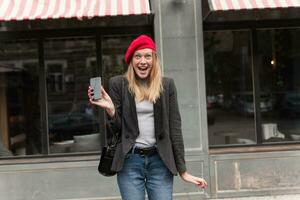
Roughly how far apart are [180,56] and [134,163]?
11.9 feet

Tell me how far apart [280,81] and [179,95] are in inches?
63.4

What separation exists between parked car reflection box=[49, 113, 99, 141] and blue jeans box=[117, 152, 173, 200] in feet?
12.0

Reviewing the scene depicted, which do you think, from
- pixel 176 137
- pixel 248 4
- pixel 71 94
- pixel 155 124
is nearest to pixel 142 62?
pixel 155 124

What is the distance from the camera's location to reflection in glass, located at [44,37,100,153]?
22.7 ft

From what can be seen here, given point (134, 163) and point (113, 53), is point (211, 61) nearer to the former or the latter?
point (113, 53)

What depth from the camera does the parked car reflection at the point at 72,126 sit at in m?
6.93

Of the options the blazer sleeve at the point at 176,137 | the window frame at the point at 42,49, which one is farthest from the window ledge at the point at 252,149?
the blazer sleeve at the point at 176,137

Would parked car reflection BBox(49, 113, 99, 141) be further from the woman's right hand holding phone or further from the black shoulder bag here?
the woman's right hand holding phone

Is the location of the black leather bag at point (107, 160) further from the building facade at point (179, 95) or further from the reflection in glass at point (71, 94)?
the reflection in glass at point (71, 94)

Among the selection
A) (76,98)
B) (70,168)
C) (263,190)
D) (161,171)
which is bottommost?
(263,190)

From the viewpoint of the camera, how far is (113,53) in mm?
6965

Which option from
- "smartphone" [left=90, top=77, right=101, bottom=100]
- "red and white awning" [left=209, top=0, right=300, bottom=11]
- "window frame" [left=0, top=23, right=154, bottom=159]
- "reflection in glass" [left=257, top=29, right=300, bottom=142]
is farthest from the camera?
"reflection in glass" [left=257, top=29, right=300, bottom=142]

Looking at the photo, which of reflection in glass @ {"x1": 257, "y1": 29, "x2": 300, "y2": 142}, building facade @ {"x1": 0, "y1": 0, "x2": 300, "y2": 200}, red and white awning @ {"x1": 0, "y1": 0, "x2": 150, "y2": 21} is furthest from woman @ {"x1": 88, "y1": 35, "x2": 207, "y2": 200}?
reflection in glass @ {"x1": 257, "y1": 29, "x2": 300, "y2": 142}

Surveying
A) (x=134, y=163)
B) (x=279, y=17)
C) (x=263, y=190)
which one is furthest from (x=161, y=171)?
(x=279, y=17)
